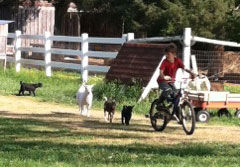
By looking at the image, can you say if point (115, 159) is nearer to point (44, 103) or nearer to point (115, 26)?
point (44, 103)

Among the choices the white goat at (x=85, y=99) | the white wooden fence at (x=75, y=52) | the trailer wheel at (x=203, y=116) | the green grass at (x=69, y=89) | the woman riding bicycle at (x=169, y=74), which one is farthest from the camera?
the white wooden fence at (x=75, y=52)

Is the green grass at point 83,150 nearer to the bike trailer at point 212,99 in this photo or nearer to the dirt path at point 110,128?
the dirt path at point 110,128

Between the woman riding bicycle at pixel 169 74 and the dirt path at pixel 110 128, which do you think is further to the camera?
the woman riding bicycle at pixel 169 74

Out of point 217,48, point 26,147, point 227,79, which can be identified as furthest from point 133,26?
point 26,147

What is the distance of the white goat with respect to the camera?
1457 centimetres

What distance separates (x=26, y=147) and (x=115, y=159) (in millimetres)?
1619

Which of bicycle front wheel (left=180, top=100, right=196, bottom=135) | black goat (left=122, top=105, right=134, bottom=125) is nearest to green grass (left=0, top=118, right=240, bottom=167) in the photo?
bicycle front wheel (left=180, top=100, right=196, bottom=135)

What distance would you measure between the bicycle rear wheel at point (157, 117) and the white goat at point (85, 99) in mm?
2400

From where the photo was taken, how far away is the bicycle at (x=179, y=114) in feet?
38.3

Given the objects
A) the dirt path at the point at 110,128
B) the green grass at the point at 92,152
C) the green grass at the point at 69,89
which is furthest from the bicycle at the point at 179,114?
the green grass at the point at 69,89

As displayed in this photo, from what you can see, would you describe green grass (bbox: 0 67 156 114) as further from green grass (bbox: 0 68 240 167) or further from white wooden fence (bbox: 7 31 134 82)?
green grass (bbox: 0 68 240 167)

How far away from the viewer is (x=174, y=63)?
39.4ft

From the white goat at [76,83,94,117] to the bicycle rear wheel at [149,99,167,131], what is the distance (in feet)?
7.87

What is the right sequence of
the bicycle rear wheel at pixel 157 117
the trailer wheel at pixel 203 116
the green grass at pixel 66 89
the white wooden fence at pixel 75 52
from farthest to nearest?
the white wooden fence at pixel 75 52, the green grass at pixel 66 89, the trailer wheel at pixel 203 116, the bicycle rear wheel at pixel 157 117
